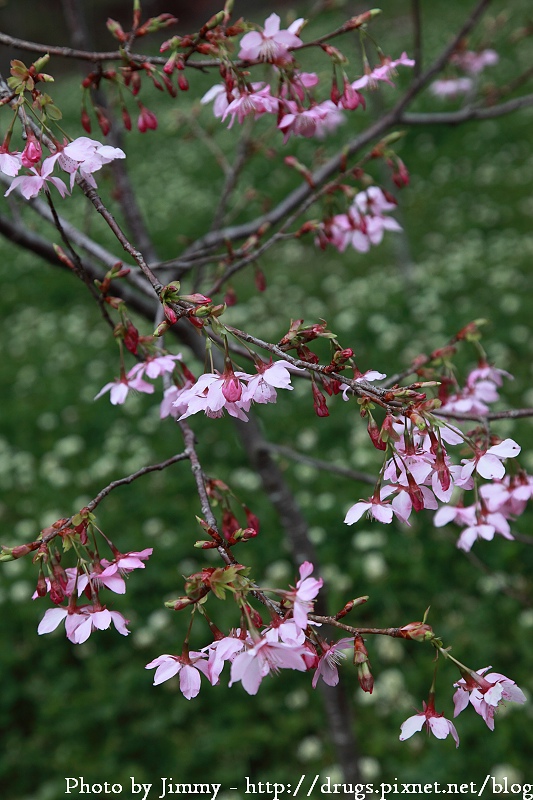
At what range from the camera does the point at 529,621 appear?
10.1 ft

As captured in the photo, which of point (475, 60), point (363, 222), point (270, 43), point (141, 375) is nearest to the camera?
point (270, 43)

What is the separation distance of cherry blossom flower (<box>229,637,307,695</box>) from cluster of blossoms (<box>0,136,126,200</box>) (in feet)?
2.40

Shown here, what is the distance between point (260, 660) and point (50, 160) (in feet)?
2.57

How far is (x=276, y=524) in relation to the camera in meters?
4.04

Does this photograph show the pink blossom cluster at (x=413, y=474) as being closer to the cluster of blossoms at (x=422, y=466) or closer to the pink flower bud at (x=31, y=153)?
the cluster of blossoms at (x=422, y=466)

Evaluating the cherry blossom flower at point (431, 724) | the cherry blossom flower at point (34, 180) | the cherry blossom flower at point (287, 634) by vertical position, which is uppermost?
the cherry blossom flower at point (34, 180)

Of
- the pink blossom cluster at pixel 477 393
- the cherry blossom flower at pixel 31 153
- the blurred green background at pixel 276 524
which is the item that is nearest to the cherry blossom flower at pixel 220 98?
the cherry blossom flower at pixel 31 153

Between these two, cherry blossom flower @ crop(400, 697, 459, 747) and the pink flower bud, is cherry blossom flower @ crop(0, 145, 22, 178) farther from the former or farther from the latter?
cherry blossom flower @ crop(400, 697, 459, 747)

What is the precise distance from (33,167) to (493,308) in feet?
16.5

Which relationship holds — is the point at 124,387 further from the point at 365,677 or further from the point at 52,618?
the point at 365,677

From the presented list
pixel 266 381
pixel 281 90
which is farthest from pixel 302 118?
pixel 266 381

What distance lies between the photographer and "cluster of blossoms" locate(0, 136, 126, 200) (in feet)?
3.49

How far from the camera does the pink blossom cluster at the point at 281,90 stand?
4.17 feet

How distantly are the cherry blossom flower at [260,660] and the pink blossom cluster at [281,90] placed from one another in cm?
93
